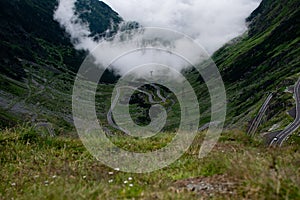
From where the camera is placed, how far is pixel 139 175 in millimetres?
8688

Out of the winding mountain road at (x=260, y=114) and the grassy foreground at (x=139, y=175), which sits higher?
the winding mountain road at (x=260, y=114)

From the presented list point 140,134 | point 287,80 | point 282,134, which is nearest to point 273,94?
point 287,80

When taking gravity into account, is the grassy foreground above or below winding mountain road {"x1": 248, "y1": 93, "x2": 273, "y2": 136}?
below

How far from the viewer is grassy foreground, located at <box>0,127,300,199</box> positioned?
592 centimetres

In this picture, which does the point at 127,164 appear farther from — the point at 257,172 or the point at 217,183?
the point at 257,172

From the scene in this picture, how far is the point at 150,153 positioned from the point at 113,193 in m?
4.78

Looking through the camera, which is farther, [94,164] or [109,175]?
[94,164]

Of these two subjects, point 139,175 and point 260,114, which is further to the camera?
point 260,114

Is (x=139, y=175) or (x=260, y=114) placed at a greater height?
(x=260, y=114)

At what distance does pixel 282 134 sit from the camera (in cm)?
11075

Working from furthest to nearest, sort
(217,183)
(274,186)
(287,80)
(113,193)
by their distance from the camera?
(287,80)
(217,183)
(113,193)
(274,186)

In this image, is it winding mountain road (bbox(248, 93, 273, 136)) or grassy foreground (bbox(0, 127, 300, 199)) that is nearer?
grassy foreground (bbox(0, 127, 300, 199))

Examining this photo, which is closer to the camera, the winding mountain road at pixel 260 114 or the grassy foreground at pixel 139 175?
the grassy foreground at pixel 139 175

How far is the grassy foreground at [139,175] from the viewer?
19.4 ft
